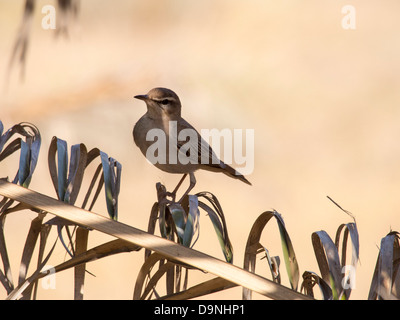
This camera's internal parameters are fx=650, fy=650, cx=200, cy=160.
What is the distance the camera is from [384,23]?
893cm

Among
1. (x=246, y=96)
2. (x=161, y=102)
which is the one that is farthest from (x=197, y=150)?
(x=246, y=96)

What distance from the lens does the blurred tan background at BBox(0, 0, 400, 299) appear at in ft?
26.5

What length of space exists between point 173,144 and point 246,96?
364 centimetres

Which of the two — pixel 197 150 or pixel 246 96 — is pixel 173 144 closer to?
pixel 197 150

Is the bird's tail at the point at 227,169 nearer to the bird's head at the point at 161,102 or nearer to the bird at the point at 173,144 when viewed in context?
the bird at the point at 173,144

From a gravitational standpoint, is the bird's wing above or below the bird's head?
below

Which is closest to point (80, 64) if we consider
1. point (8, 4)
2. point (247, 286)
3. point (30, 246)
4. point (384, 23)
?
point (8, 4)

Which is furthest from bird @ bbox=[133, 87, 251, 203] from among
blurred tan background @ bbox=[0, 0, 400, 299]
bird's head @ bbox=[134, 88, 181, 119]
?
blurred tan background @ bbox=[0, 0, 400, 299]

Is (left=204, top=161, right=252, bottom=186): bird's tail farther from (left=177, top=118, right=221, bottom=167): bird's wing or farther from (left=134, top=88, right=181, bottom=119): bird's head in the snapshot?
(left=134, top=88, right=181, bottom=119): bird's head

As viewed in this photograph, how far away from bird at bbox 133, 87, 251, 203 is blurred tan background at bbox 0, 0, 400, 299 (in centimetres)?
270

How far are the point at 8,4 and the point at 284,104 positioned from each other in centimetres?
390

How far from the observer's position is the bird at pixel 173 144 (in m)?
4.98

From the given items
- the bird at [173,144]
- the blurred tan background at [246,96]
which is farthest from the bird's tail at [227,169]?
the blurred tan background at [246,96]
